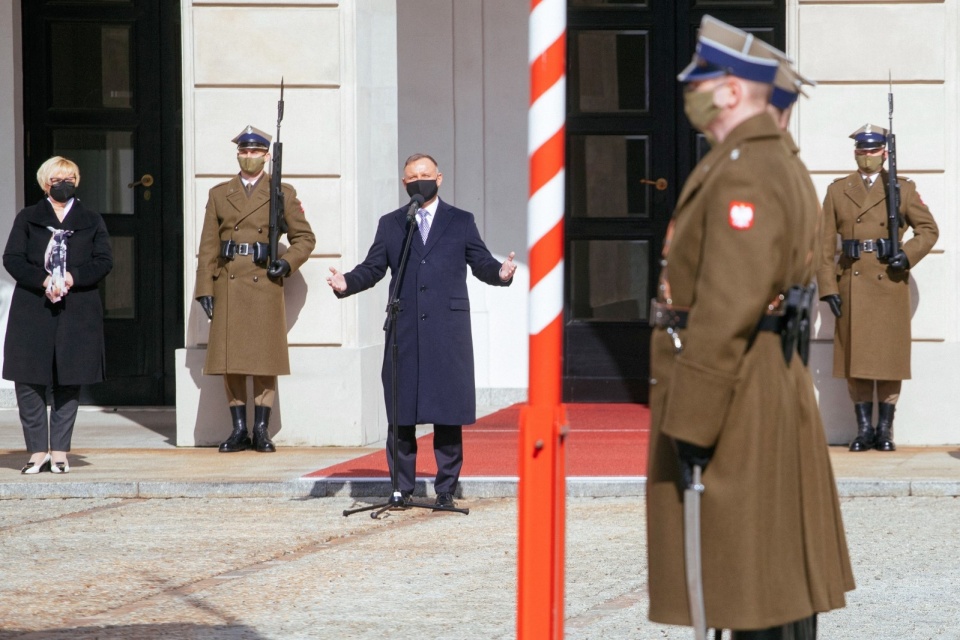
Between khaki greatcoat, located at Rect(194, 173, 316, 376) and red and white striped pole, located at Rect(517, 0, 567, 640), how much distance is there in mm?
7101

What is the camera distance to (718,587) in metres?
4.11

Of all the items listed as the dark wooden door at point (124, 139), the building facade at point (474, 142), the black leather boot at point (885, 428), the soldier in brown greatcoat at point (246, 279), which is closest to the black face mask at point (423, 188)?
the soldier in brown greatcoat at point (246, 279)

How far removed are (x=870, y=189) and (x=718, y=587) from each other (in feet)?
24.2

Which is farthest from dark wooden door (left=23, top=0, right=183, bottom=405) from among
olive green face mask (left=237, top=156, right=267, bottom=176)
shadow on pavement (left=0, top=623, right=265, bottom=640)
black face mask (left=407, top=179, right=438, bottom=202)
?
shadow on pavement (left=0, top=623, right=265, bottom=640)

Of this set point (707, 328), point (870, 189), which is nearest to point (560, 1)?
point (707, 328)

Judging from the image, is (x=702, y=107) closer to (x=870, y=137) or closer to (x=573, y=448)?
(x=870, y=137)

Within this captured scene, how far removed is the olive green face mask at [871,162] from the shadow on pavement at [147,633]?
647 centimetres

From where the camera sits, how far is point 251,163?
11172 millimetres

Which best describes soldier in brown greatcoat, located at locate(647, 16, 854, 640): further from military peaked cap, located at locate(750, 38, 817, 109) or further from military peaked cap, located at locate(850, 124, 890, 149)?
military peaked cap, located at locate(850, 124, 890, 149)

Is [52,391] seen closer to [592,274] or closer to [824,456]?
[592,274]

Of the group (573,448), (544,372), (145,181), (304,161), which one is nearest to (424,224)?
(304,161)

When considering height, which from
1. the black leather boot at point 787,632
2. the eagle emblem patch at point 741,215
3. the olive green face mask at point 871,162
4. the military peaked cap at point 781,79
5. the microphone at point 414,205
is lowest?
the black leather boot at point 787,632

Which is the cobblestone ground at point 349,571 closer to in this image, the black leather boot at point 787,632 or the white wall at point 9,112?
the black leather boot at point 787,632

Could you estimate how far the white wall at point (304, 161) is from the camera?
11.5 m
